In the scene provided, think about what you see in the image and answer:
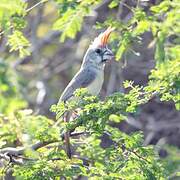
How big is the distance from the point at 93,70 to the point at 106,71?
278cm

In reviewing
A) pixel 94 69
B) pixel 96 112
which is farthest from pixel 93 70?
pixel 96 112

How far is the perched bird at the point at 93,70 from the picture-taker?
580 centimetres

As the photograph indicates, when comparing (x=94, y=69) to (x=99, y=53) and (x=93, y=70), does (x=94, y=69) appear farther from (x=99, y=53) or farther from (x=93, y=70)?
(x=99, y=53)

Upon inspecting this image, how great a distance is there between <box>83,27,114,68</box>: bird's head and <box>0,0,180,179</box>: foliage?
3.07 ft

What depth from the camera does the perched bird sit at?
5.80 m

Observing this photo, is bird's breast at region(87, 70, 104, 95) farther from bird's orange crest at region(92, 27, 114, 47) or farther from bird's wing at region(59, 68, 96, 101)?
bird's orange crest at region(92, 27, 114, 47)

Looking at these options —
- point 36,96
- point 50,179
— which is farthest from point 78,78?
point 36,96

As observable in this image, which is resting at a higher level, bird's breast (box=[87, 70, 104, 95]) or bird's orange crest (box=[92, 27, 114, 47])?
bird's orange crest (box=[92, 27, 114, 47])

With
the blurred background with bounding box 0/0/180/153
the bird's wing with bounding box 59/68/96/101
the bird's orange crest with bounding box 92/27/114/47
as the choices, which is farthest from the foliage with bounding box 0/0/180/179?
the blurred background with bounding box 0/0/180/153

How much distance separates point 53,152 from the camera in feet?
14.6

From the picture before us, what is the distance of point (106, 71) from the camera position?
29.4 feet

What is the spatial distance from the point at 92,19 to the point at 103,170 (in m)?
4.70

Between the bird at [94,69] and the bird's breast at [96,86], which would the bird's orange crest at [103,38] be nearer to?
the bird at [94,69]

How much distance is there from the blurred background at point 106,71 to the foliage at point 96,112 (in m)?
3.50
